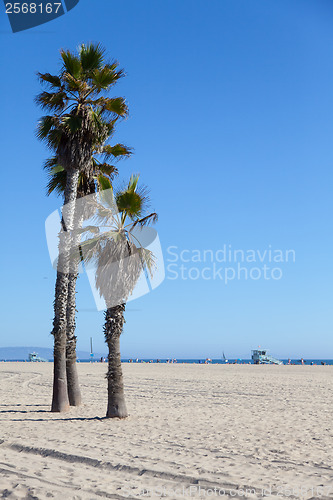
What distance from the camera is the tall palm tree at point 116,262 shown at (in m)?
11.7

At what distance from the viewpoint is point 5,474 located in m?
6.82

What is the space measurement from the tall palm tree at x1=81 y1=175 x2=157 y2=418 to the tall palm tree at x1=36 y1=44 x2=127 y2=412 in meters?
1.95

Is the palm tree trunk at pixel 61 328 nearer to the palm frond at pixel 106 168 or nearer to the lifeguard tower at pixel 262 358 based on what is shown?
the palm frond at pixel 106 168

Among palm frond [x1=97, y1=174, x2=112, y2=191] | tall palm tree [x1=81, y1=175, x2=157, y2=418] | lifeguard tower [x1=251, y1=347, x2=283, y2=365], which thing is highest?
palm frond [x1=97, y1=174, x2=112, y2=191]

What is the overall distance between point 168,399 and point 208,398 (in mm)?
1750

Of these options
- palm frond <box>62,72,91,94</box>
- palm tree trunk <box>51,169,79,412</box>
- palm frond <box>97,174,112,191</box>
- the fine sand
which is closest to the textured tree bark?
the fine sand

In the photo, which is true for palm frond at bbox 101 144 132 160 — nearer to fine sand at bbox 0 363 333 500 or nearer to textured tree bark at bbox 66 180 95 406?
textured tree bark at bbox 66 180 95 406

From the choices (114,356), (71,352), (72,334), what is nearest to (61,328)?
(72,334)

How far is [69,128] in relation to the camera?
1334cm

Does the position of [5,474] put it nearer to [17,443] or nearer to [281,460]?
[17,443]

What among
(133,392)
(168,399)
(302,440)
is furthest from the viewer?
(133,392)

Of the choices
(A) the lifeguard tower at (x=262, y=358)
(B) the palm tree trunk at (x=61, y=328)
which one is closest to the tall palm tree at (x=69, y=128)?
(B) the palm tree trunk at (x=61, y=328)

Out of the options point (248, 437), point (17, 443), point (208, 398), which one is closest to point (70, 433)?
point (17, 443)

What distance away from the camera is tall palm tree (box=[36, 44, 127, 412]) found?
1318cm
